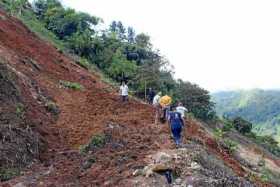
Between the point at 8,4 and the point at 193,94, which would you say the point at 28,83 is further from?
the point at 193,94

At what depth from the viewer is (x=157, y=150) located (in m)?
18.2

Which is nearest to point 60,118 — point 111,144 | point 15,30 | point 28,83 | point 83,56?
point 28,83

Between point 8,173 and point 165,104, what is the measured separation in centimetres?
718

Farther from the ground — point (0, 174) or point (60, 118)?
point (60, 118)

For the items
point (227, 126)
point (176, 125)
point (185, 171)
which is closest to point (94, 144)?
point (176, 125)

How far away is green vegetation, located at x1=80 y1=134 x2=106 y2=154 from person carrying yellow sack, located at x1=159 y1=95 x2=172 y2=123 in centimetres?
317

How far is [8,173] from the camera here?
17.1 m

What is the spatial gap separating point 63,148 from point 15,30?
18.1 m

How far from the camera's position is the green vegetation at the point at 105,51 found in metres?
49.1

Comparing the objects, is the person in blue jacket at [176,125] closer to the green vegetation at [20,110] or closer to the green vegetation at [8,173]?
the green vegetation at [8,173]

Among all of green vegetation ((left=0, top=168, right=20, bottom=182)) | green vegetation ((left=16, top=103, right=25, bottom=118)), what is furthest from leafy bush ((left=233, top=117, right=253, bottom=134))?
green vegetation ((left=0, top=168, right=20, bottom=182))

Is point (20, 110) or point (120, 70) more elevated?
point (120, 70)

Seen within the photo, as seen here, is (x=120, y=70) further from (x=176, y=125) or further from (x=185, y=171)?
(x=185, y=171)

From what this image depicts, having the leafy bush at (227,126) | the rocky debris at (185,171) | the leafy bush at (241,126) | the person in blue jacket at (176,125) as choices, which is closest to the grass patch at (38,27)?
the leafy bush at (227,126)
